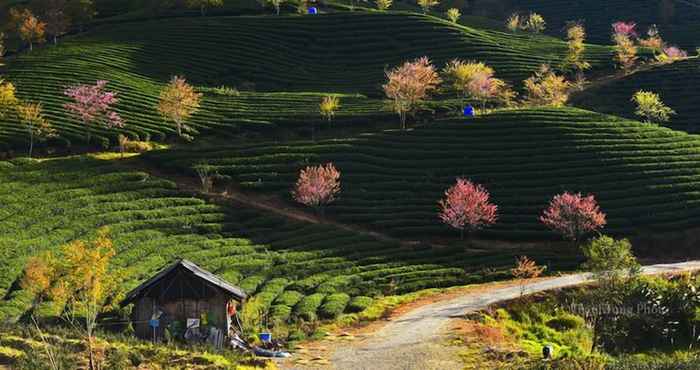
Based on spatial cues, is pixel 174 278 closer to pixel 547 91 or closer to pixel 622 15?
pixel 547 91

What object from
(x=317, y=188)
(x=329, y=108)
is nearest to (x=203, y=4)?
(x=329, y=108)

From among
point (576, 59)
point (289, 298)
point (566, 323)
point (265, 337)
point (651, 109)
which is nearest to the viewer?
point (265, 337)

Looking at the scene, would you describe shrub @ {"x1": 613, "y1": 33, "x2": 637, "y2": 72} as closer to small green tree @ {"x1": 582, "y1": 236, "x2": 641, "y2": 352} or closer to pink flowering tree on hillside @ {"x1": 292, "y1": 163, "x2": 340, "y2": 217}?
pink flowering tree on hillside @ {"x1": 292, "y1": 163, "x2": 340, "y2": 217}

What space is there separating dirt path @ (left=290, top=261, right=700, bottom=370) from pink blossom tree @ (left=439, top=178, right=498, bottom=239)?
10.4m

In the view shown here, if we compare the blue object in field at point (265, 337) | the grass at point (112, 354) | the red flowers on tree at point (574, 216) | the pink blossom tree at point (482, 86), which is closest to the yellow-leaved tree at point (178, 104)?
the pink blossom tree at point (482, 86)

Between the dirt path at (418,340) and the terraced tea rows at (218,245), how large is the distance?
3838 millimetres

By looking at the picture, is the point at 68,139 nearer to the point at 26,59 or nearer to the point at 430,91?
the point at 26,59

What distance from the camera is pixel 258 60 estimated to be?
11156 centimetres

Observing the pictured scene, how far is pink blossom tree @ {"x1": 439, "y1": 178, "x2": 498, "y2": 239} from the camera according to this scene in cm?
5922

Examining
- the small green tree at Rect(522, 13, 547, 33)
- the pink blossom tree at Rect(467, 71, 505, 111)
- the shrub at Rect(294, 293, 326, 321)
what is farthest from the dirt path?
the small green tree at Rect(522, 13, 547, 33)

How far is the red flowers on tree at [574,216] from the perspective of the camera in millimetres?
57875

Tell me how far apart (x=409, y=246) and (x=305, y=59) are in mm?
61476

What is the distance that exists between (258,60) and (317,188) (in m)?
53.1

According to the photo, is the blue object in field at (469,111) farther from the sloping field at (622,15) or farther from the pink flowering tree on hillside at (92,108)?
the sloping field at (622,15)
